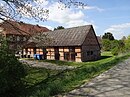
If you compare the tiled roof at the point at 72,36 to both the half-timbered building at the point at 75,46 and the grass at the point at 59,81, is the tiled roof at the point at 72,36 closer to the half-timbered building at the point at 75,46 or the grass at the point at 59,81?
A: the half-timbered building at the point at 75,46

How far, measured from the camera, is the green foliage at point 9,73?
10.7m

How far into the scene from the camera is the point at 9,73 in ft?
36.8

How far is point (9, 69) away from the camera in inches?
439

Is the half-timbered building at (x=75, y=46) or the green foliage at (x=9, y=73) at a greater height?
the half-timbered building at (x=75, y=46)

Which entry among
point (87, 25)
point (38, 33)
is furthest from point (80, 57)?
point (38, 33)

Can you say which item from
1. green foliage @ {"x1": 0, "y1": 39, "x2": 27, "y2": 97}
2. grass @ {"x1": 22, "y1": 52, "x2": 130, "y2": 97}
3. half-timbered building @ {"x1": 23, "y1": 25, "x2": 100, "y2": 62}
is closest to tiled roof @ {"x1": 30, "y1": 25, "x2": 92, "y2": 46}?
half-timbered building @ {"x1": 23, "y1": 25, "x2": 100, "y2": 62}

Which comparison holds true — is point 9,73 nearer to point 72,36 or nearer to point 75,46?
point 75,46

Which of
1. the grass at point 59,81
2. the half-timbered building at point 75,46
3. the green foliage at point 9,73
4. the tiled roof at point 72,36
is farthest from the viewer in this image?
the tiled roof at point 72,36

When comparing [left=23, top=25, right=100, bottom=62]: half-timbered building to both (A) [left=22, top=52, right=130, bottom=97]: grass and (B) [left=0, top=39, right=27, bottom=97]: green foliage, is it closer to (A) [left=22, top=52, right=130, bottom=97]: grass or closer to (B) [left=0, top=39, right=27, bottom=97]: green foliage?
(A) [left=22, top=52, right=130, bottom=97]: grass

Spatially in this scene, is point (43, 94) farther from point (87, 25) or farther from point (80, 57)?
point (87, 25)

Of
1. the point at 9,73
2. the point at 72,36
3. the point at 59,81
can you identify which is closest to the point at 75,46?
the point at 72,36

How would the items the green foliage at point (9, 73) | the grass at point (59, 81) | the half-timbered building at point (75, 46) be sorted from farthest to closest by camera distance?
the half-timbered building at point (75, 46)
the green foliage at point (9, 73)
the grass at point (59, 81)

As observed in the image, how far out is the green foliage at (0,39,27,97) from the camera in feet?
35.2

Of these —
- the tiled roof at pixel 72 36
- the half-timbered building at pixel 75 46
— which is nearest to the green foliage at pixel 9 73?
the half-timbered building at pixel 75 46
